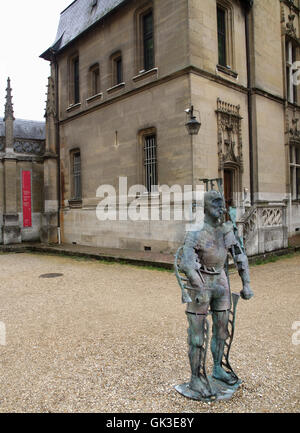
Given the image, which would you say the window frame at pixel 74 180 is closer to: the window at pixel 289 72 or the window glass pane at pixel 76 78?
the window glass pane at pixel 76 78

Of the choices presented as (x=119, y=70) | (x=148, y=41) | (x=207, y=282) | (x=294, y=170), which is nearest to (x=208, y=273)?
(x=207, y=282)

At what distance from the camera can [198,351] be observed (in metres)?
3.11

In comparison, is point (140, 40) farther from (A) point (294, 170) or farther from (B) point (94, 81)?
(A) point (294, 170)

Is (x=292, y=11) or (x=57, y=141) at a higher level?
(x=292, y=11)

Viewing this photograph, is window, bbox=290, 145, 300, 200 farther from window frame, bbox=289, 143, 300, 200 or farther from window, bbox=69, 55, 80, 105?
window, bbox=69, 55, 80, 105

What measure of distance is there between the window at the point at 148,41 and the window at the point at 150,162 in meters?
3.06

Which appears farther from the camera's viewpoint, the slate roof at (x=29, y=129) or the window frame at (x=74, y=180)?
the slate roof at (x=29, y=129)

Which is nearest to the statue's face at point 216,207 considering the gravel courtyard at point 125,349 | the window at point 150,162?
the gravel courtyard at point 125,349

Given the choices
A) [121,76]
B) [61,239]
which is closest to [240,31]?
[121,76]

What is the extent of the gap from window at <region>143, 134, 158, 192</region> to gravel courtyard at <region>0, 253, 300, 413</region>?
19.7 ft

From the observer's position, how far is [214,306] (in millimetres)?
3232

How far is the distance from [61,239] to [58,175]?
3565mm

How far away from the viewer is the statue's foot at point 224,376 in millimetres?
3331

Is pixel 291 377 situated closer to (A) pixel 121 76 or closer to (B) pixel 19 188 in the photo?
(A) pixel 121 76
